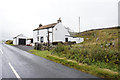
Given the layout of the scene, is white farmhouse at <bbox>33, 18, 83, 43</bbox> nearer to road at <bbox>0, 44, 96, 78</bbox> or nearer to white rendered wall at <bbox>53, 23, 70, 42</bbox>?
white rendered wall at <bbox>53, 23, 70, 42</bbox>

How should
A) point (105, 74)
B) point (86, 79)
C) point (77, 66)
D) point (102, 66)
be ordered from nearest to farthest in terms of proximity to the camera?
point (86, 79)
point (105, 74)
point (102, 66)
point (77, 66)

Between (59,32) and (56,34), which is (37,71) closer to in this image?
(56,34)

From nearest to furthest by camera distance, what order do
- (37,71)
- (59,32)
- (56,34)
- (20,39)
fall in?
(37,71) < (56,34) < (59,32) < (20,39)

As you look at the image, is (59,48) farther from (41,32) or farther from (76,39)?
(41,32)

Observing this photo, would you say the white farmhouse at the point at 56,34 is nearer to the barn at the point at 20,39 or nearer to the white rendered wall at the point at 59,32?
the white rendered wall at the point at 59,32

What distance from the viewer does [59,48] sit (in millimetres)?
12930

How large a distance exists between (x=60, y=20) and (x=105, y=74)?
29.6m

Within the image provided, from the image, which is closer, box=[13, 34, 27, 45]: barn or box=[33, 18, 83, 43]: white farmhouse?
box=[33, 18, 83, 43]: white farmhouse

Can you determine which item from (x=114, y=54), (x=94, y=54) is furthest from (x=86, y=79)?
(x=114, y=54)

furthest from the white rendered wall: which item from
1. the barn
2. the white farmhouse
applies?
the barn

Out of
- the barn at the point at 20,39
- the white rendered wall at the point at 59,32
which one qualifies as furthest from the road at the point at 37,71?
the barn at the point at 20,39

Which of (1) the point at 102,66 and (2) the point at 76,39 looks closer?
(1) the point at 102,66

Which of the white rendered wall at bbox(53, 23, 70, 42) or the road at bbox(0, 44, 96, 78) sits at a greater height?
the white rendered wall at bbox(53, 23, 70, 42)

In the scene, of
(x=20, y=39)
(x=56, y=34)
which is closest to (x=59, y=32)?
(x=56, y=34)
